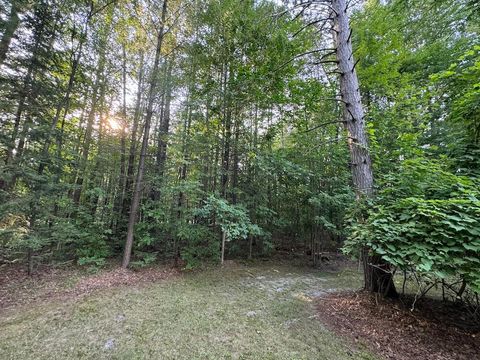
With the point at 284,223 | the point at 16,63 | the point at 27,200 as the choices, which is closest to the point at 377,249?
the point at 284,223

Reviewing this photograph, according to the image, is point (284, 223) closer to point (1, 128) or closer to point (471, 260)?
point (471, 260)

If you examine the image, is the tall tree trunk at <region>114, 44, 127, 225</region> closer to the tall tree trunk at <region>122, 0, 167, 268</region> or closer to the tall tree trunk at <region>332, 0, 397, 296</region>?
the tall tree trunk at <region>122, 0, 167, 268</region>

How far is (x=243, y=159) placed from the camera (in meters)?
7.46

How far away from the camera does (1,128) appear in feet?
14.0

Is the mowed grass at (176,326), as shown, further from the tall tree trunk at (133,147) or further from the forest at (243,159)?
the tall tree trunk at (133,147)

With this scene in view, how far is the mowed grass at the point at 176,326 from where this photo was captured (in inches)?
100

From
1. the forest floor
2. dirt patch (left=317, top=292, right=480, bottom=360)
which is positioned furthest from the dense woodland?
the forest floor

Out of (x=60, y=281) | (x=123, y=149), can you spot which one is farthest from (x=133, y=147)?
(x=60, y=281)

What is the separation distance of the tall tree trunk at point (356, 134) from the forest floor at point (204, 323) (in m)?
0.38

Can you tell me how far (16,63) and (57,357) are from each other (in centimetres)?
555

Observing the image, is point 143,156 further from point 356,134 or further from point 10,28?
point 356,134

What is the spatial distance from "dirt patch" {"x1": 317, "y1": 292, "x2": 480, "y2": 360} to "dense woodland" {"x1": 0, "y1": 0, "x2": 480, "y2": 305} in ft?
1.26

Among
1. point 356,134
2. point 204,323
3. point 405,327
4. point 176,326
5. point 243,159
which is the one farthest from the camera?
point 243,159

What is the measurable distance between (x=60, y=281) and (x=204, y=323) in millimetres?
3995
